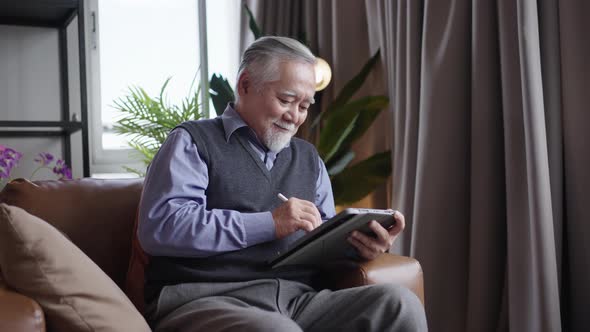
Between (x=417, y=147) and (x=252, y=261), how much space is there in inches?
46.7

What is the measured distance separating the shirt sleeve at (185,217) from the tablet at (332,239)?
82 mm

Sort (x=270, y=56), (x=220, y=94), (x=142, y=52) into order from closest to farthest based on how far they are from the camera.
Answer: (x=270, y=56)
(x=220, y=94)
(x=142, y=52)

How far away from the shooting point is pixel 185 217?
4.77 ft

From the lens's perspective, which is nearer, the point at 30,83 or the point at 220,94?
the point at 30,83

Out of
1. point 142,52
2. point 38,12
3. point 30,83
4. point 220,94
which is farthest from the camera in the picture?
point 142,52

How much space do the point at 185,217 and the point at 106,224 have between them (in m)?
0.35

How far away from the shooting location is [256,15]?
11.8ft

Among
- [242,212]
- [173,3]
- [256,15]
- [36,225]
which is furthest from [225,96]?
[36,225]

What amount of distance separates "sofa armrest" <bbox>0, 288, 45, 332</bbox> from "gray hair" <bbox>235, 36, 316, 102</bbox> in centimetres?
81

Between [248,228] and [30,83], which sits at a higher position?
[30,83]

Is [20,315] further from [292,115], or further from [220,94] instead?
[220,94]

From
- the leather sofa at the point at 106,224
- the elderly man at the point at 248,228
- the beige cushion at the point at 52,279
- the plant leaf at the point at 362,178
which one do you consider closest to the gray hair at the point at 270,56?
the elderly man at the point at 248,228

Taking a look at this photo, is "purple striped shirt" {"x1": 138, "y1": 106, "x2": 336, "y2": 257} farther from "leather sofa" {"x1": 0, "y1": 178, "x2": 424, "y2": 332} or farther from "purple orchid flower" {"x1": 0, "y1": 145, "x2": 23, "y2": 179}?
"purple orchid flower" {"x1": 0, "y1": 145, "x2": 23, "y2": 179}

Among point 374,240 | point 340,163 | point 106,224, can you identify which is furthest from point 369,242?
point 340,163
